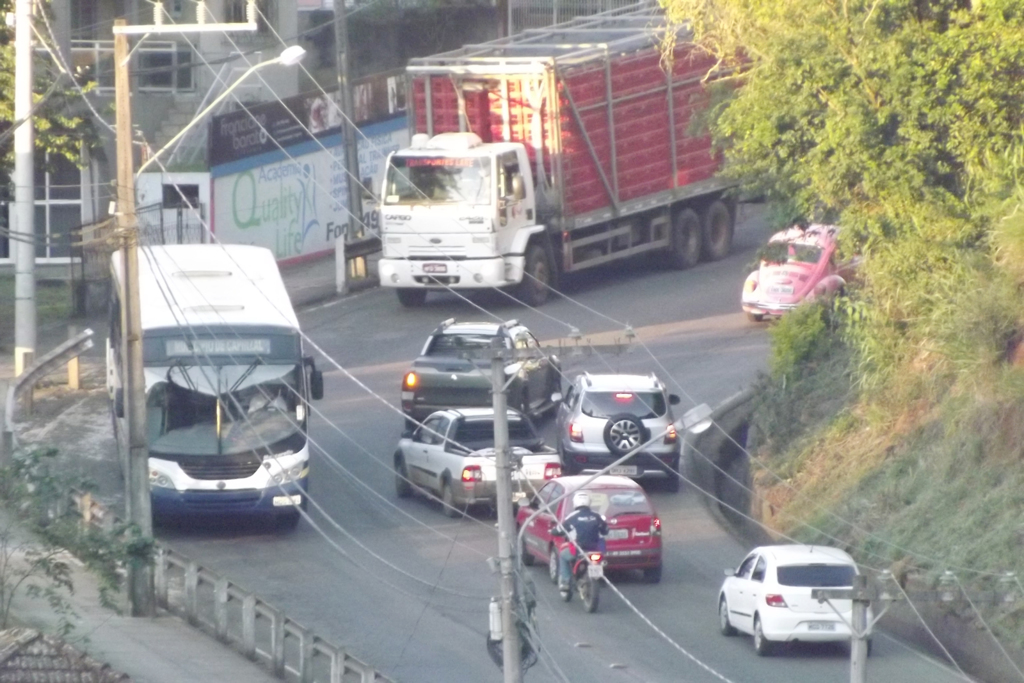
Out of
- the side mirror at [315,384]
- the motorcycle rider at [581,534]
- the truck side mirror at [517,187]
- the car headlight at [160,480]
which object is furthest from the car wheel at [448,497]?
the truck side mirror at [517,187]

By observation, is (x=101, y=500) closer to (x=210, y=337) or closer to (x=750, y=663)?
(x=210, y=337)

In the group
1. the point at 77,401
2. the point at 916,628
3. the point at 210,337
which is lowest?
the point at 916,628

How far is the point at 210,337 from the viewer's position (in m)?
19.3

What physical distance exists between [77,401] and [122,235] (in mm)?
9841

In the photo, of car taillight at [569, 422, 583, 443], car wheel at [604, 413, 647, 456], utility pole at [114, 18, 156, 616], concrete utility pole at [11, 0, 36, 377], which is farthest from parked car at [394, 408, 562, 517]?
concrete utility pole at [11, 0, 36, 377]

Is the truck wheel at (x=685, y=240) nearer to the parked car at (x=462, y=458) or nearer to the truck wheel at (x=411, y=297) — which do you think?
the truck wheel at (x=411, y=297)

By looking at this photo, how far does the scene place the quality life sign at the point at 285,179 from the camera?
115 ft

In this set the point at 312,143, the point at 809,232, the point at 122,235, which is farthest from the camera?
the point at 312,143

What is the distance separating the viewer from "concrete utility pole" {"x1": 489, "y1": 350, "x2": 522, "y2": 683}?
13422 mm

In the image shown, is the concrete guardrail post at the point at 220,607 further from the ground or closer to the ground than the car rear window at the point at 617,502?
closer to the ground

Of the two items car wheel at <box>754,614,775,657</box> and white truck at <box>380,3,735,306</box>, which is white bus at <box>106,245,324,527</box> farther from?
white truck at <box>380,3,735,306</box>

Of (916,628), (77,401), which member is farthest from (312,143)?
(916,628)

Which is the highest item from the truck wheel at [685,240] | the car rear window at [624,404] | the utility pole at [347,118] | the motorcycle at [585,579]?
the utility pole at [347,118]

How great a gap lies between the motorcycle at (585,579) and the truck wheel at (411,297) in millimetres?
13555
